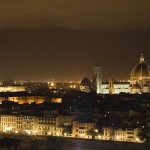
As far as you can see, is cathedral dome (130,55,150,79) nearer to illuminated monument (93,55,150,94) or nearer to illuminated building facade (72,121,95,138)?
illuminated monument (93,55,150,94)

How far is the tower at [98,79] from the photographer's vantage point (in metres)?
80.9

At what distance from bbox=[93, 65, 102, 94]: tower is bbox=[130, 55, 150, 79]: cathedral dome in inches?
177

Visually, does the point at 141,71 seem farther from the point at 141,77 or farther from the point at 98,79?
the point at 98,79

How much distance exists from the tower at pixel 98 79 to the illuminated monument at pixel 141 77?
439 centimetres

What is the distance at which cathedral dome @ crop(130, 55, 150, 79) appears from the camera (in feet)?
262

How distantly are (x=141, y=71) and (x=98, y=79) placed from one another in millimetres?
5987

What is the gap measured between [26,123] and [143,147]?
1203 cm

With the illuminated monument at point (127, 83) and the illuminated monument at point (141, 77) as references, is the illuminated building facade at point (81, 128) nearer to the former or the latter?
the illuminated monument at point (141, 77)

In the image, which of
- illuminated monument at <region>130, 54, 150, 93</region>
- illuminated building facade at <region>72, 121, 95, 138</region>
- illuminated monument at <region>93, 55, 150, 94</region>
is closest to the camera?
illuminated building facade at <region>72, 121, 95, 138</region>

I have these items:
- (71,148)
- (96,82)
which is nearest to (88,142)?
(71,148)

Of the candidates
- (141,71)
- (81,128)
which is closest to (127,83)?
(141,71)

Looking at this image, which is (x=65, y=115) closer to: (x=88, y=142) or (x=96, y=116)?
(x=96, y=116)

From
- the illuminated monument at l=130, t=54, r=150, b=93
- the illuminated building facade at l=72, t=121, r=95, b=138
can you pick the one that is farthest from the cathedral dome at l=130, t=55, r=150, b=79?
the illuminated building facade at l=72, t=121, r=95, b=138

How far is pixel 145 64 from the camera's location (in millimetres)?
81312
